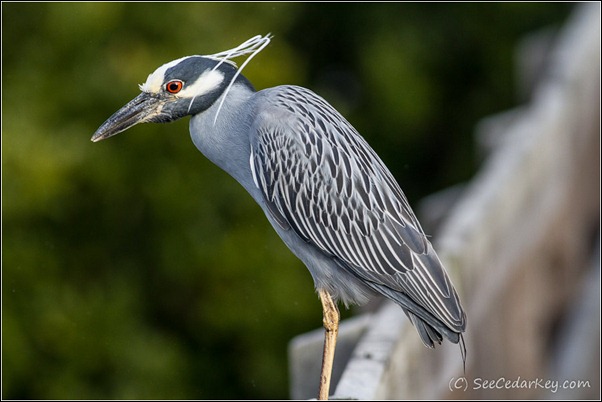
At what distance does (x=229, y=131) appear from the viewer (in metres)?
3.82

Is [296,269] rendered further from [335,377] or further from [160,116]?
[160,116]

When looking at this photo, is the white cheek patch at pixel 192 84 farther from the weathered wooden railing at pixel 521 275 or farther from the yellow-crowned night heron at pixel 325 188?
the weathered wooden railing at pixel 521 275

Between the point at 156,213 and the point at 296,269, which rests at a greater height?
the point at 156,213

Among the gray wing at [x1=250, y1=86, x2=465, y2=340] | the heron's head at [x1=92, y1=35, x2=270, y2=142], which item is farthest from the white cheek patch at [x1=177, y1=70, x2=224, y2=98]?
the gray wing at [x1=250, y1=86, x2=465, y2=340]

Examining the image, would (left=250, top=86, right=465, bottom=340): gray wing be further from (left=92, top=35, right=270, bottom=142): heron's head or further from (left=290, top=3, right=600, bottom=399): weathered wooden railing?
(left=290, top=3, right=600, bottom=399): weathered wooden railing

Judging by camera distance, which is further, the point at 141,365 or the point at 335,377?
the point at 141,365

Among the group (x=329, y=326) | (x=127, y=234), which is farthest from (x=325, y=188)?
(x=127, y=234)

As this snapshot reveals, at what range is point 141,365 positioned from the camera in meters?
6.60

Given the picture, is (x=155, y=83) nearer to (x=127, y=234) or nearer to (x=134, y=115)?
(x=134, y=115)

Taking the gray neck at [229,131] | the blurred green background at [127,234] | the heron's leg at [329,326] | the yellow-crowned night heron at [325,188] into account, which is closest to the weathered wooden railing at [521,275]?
the heron's leg at [329,326]

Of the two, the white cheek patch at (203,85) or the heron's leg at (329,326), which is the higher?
the white cheek patch at (203,85)

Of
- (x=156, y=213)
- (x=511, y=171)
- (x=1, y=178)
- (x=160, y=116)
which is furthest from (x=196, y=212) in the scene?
(x=160, y=116)

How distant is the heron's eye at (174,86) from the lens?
369cm

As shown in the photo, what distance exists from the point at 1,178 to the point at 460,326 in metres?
3.14
